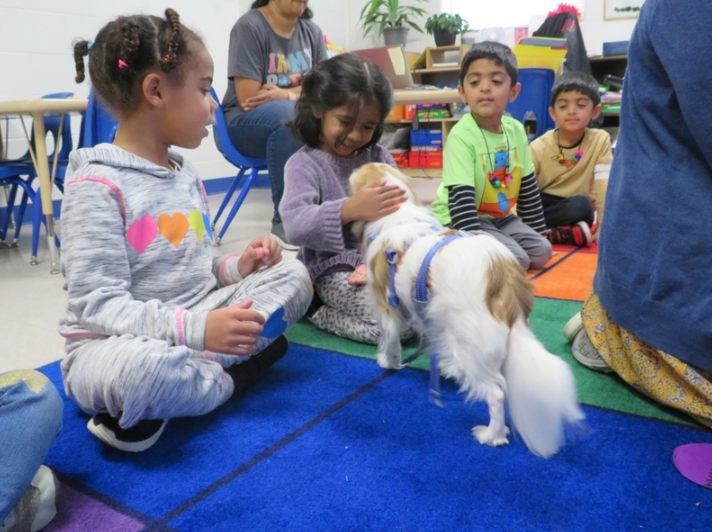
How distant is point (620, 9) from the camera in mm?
4922

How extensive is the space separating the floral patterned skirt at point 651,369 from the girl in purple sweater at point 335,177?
0.52m

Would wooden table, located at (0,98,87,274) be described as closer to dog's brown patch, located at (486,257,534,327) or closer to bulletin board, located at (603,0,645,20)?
dog's brown patch, located at (486,257,534,327)

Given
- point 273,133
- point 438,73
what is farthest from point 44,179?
point 438,73

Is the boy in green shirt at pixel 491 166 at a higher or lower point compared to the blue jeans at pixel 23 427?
higher

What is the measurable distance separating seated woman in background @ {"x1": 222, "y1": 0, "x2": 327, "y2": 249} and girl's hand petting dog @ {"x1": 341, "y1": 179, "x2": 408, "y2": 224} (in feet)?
3.64

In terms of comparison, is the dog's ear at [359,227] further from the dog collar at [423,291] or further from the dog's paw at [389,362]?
the dog's paw at [389,362]

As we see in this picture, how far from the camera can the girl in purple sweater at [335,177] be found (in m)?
1.51

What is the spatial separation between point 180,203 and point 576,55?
396cm

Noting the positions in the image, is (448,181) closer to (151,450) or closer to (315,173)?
(315,173)

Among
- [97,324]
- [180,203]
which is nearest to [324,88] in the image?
[180,203]

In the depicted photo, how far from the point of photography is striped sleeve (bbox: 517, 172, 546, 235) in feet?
7.30

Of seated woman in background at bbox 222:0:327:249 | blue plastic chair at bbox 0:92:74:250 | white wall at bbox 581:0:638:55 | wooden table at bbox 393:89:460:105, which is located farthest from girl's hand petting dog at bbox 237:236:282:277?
white wall at bbox 581:0:638:55

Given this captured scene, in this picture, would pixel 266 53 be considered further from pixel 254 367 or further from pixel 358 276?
pixel 254 367

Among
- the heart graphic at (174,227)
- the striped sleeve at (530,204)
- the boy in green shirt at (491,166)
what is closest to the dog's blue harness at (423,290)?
the heart graphic at (174,227)
